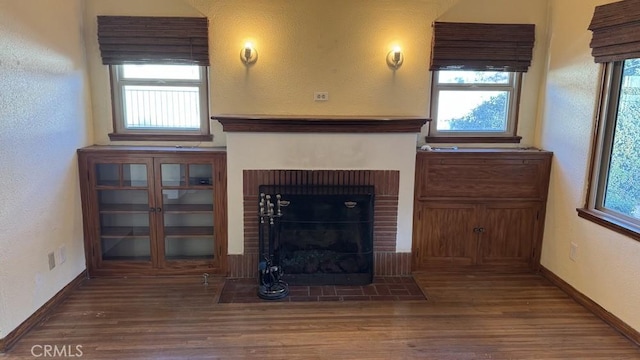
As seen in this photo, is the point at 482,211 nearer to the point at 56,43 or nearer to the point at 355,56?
the point at 355,56

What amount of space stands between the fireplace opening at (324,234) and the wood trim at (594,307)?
1.61 meters

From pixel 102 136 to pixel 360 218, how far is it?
2.48 m

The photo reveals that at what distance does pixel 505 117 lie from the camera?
4.07 meters

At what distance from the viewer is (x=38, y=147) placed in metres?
2.97

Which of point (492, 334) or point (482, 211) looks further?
point (482, 211)

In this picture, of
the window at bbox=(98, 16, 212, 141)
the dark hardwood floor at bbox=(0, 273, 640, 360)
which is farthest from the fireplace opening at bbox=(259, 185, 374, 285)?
the window at bbox=(98, 16, 212, 141)

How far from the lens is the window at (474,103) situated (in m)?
3.97

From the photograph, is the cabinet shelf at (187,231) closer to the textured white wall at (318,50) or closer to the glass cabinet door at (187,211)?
the glass cabinet door at (187,211)

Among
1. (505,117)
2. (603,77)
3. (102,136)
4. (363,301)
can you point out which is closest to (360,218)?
(363,301)

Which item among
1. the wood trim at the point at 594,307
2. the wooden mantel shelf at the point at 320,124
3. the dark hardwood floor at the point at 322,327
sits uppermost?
the wooden mantel shelf at the point at 320,124

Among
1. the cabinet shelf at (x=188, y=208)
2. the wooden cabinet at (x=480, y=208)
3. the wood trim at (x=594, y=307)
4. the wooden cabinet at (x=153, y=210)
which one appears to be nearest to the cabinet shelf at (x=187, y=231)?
the wooden cabinet at (x=153, y=210)

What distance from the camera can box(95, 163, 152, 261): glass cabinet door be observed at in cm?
364

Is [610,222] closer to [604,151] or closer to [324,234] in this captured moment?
[604,151]

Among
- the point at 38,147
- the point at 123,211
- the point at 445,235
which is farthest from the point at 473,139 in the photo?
the point at 38,147
